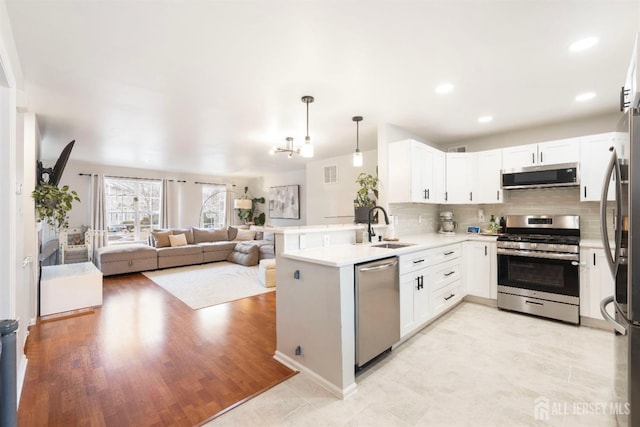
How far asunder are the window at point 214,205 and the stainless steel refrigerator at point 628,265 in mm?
8883

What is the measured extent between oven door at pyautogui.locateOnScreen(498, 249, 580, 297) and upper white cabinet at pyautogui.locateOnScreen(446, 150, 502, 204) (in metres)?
0.95

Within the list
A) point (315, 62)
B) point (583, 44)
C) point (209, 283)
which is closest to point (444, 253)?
point (583, 44)

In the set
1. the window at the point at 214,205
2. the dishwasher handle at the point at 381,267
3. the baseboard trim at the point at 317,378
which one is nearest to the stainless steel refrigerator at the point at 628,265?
the dishwasher handle at the point at 381,267

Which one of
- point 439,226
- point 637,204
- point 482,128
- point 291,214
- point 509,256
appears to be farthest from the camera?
point 291,214

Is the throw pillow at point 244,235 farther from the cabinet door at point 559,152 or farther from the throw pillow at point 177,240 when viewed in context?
the cabinet door at point 559,152

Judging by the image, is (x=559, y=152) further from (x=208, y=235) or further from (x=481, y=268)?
(x=208, y=235)

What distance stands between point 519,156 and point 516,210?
80 centimetres

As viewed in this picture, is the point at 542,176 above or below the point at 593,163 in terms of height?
below

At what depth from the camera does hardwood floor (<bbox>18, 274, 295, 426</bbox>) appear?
1862mm

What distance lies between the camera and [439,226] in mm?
4906

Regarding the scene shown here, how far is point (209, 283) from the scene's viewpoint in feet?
16.4

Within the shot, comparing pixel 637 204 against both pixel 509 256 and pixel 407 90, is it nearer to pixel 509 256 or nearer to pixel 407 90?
pixel 407 90

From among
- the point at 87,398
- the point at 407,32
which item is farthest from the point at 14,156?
the point at 407,32

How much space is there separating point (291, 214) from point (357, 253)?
237 inches
